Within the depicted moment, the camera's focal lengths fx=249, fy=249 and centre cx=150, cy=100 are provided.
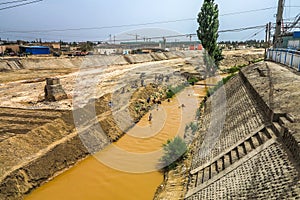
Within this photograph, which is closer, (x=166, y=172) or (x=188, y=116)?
(x=166, y=172)

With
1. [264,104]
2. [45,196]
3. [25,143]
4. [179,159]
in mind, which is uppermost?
[264,104]

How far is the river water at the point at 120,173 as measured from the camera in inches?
324

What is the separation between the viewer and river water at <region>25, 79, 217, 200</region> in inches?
324

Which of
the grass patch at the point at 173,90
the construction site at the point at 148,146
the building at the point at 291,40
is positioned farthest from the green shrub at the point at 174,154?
the building at the point at 291,40

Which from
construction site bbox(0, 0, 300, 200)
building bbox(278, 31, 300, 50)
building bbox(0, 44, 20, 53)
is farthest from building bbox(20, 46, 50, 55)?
building bbox(278, 31, 300, 50)

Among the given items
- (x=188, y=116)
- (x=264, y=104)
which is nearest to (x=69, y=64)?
(x=188, y=116)

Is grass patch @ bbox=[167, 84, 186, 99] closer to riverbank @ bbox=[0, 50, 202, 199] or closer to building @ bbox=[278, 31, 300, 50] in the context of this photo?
riverbank @ bbox=[0, 50, 202, 199]

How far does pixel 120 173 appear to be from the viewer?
9484 mm

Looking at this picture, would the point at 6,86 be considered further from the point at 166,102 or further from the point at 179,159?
the point at 179,159

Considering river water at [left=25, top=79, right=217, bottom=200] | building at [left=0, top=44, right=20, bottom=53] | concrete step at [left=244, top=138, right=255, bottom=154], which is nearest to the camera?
concrete step at [left=244, top=138, right=255, bottom=154]

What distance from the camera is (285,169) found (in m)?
4.77

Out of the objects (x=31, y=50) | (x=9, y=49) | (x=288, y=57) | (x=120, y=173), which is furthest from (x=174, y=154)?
(x=9, y=49)

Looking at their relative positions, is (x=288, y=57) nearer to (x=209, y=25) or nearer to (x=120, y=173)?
(x=120, y=173)

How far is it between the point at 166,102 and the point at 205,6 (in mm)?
12294
